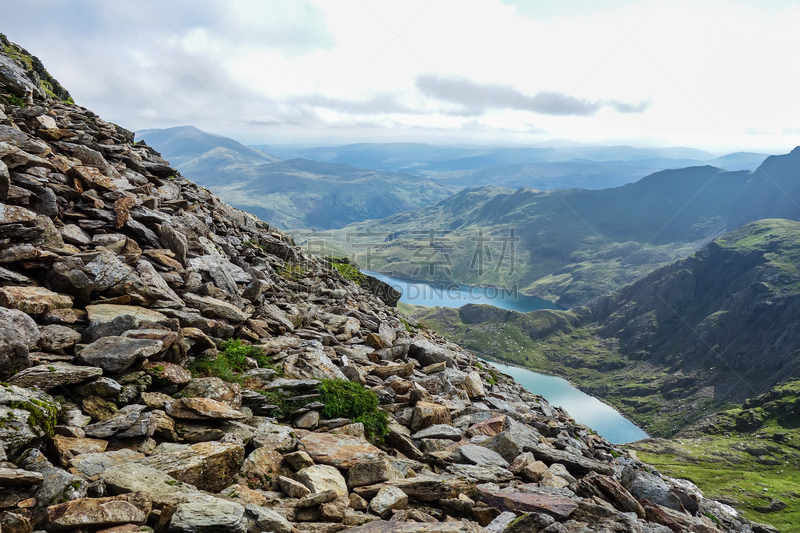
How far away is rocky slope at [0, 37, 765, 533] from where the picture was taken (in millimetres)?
8180

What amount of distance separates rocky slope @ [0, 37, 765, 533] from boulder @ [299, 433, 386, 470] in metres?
0.06

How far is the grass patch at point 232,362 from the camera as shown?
1297 centimetres

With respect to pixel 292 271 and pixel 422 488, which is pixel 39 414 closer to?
pixel 422 488

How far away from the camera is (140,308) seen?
13.7 meters

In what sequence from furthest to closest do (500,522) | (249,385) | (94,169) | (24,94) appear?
(24,94) < (94,169) < (249,385) < (500,522)

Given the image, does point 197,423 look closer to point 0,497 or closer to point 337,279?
point 0,497

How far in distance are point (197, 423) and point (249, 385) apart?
2662 millimetres

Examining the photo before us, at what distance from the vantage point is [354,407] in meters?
13.9

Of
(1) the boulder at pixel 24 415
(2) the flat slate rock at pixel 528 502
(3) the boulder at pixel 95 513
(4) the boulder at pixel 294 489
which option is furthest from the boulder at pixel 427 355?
(3) the boulder at pixel 95 513

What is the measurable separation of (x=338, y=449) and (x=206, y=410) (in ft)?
11.5

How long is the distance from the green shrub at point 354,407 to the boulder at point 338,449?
103cm

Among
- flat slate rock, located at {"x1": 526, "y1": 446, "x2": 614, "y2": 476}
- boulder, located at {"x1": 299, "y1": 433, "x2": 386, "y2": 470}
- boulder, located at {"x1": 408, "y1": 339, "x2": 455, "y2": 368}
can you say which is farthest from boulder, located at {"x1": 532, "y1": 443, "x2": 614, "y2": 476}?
boulder, located at {"x1": 408, "y1": 339, "x2": 455, "y2": 368}

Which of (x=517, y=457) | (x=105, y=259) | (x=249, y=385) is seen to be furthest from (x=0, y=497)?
(x=517, y=457)

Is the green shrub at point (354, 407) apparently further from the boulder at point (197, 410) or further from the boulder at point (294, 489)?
the boulder at point (294, 489)
